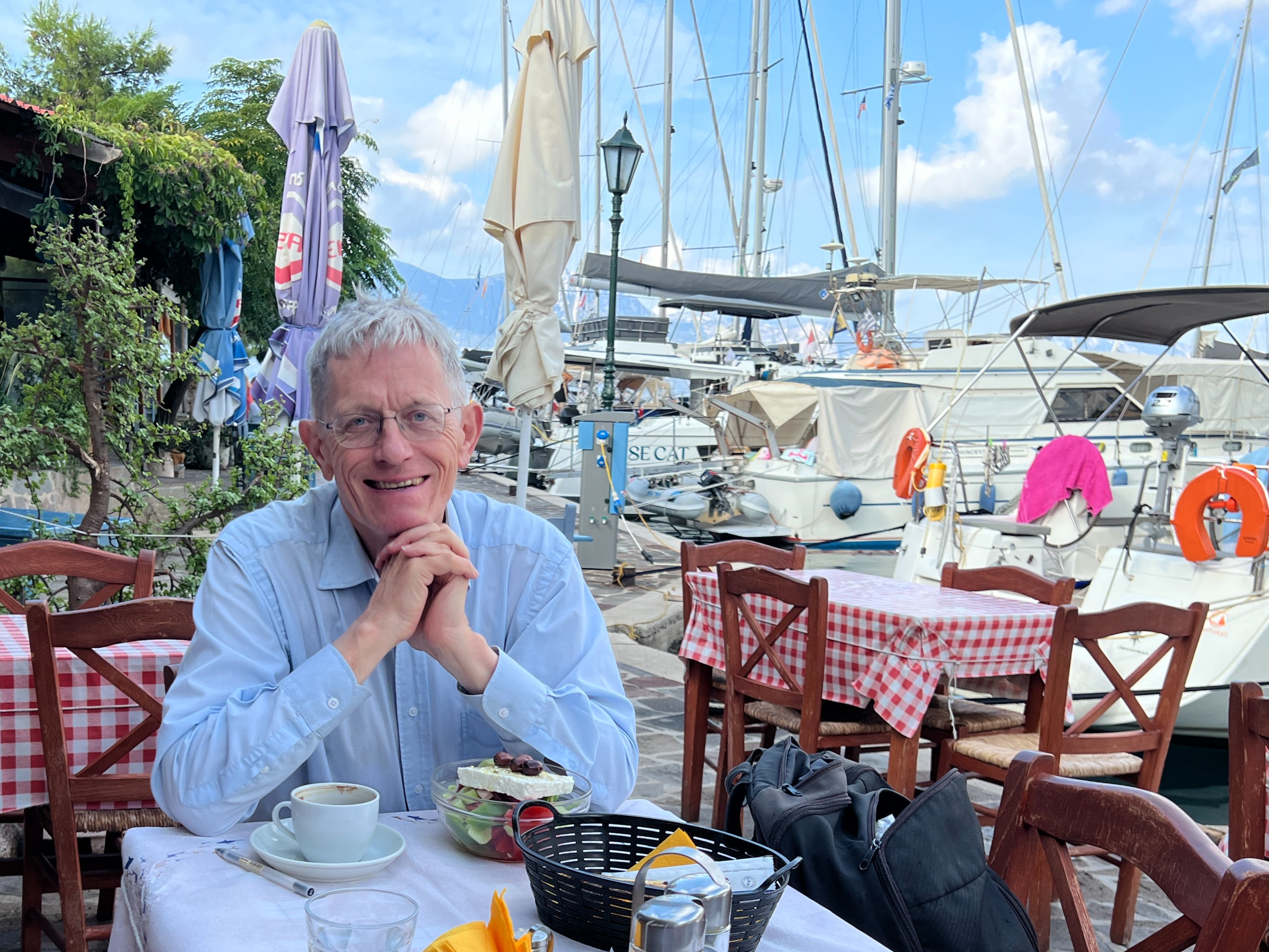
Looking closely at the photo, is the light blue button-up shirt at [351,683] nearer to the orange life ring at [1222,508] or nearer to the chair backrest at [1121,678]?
the chair backrest at [1121,678]

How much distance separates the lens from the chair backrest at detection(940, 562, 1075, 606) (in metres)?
4.65

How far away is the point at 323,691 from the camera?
5.43 feet

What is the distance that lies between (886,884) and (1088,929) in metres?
0.35

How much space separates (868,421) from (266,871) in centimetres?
1599

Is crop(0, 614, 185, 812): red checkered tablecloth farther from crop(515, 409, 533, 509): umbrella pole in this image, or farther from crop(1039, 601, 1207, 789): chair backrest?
crop(515, 409, 533, 509): umbrella pole

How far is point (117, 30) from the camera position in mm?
33125

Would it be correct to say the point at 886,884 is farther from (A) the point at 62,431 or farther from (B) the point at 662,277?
(B) the point at 662,277

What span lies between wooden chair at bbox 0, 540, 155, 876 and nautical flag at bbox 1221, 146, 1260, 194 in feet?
86.6

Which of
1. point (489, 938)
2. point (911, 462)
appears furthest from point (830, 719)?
point (911, 462)

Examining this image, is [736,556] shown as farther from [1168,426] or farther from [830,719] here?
[1168,426]

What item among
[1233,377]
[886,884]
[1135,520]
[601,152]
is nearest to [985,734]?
[886,884]

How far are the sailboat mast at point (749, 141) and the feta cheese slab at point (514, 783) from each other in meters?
26.7

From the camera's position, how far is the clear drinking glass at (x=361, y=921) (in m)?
1.01

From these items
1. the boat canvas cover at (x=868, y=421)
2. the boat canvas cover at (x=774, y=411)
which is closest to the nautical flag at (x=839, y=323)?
the boat canvas cover at (x=774, y=411)
